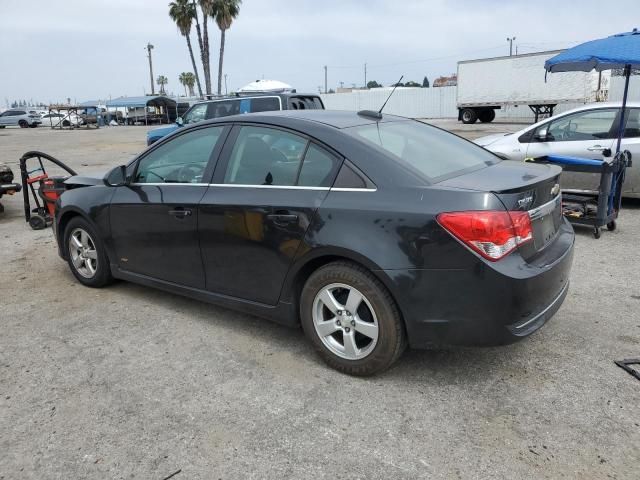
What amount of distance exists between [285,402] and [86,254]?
106 inches

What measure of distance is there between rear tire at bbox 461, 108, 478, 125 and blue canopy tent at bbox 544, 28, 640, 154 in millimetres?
25458

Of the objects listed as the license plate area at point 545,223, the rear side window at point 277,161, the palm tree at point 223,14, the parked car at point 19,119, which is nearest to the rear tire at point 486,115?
the palm tree at point 223,14

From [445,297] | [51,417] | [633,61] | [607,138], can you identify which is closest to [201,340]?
[51,417]

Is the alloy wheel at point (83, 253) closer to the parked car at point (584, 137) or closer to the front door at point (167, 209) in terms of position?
the front door at point (167, 209)

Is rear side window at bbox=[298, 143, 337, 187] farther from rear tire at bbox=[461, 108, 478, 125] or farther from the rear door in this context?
rear tire at bbox=[461, 108, 478, 125]

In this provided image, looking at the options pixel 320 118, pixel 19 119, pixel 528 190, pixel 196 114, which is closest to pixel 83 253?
pixel 320 118

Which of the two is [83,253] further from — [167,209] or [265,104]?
[265,104]

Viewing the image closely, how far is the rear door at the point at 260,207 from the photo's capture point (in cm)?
328

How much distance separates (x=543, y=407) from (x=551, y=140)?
578 centimetres

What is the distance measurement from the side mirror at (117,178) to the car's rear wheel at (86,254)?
0.42 meters

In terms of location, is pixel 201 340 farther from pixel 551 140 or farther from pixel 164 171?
pixel 551 140

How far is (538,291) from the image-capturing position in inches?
114

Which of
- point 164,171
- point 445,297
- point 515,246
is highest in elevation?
point 164,171

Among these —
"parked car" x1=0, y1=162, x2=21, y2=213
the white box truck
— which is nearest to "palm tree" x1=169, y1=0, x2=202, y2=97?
the white box truck
